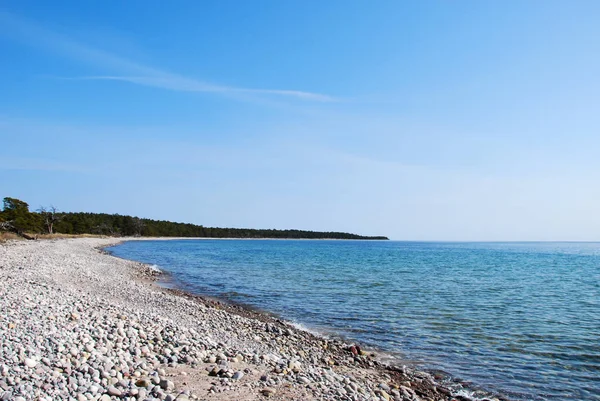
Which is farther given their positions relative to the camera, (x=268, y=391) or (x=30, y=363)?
(x=268, y=391)

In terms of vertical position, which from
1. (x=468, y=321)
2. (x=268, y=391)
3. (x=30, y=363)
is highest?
(x=30, y=363)

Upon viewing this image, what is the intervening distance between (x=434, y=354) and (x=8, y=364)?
1220 cm

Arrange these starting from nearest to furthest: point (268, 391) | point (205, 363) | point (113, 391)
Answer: point (113, 391)
point (268, 391)
point (205, 363)

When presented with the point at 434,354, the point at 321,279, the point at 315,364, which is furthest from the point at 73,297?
the point at 321,279

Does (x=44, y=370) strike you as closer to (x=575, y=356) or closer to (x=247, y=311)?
(x=247, y=311)

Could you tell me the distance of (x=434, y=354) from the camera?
14094mm

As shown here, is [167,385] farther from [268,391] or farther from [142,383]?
[268,391]

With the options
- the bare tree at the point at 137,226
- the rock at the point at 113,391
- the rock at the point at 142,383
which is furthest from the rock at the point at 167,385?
the bare tree at the point at 137,226

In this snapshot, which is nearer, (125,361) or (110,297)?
(125,361)

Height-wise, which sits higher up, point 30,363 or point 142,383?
point 30,363

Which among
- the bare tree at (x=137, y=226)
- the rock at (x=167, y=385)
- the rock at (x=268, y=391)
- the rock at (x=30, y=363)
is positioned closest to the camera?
the rock at (x=167, y=385)

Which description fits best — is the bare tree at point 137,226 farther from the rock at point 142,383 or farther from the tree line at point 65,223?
the rock at point 142,383

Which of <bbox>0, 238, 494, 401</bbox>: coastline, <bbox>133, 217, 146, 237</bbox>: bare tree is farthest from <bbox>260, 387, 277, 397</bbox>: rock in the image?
<bbox>133, 217, 146, 237</bbox>: bare tree

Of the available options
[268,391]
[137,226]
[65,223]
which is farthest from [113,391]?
[137,226]
